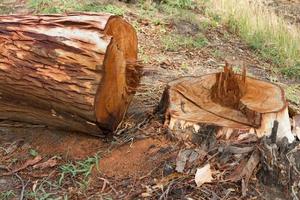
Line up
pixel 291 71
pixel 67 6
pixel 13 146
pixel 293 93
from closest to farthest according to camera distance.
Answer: pixel 13 146 < pixel 293 93 < pixel 291 71 < pixel 67 6

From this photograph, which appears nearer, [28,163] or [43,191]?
→ [43,191]

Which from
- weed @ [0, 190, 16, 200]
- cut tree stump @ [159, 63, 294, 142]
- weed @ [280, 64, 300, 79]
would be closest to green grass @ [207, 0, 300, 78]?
weed @ [280, 64, 300, 79]

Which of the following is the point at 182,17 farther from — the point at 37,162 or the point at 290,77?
the point at 37,162

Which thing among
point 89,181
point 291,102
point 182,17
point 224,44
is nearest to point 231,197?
point 89,181

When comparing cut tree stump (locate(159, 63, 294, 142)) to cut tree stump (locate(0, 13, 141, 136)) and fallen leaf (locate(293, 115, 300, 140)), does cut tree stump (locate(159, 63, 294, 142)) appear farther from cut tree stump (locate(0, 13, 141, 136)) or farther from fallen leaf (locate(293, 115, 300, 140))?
cut tree stump (locate(0, 13, 141, 136))

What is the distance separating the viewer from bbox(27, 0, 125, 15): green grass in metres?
5.81

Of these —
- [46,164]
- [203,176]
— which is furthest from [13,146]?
[203,176]

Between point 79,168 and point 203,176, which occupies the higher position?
point 203,176

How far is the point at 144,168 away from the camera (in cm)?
300

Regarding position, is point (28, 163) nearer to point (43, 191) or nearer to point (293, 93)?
point (43, 191)

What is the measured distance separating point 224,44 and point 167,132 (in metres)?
3.27

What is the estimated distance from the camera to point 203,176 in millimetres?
2781

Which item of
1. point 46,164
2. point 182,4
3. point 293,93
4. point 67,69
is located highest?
point 67,69

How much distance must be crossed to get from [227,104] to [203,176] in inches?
26.1
